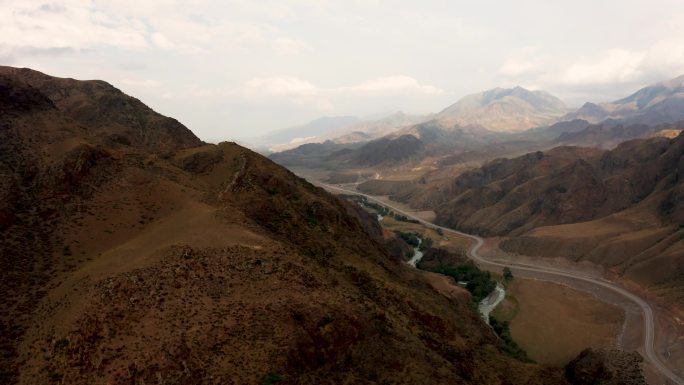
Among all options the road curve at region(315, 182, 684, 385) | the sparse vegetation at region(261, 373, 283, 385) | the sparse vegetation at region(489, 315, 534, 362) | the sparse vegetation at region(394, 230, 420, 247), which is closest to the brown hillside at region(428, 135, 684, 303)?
the road curve at region(315, 182, 684, 385)

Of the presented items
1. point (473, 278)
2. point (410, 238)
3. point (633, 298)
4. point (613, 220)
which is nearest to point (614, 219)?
point (613, 220)

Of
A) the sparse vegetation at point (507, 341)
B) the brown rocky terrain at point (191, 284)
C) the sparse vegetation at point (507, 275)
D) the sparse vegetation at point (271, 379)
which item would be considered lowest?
the sparse vegetation at point (507, 275)

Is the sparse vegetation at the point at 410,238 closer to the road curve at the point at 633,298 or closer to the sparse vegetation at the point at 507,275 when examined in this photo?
the road curve at the point at 633,298

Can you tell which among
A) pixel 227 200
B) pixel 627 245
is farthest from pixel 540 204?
pixel 227 200

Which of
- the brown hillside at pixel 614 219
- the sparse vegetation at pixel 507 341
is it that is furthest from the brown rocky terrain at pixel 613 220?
the sparse vegetation at pixel 507 341

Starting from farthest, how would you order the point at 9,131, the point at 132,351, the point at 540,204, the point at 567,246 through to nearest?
the point at 540,204, the point at 567,246, the point at 9,131, the point at 132,351

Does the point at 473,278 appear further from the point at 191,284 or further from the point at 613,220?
the point at 191,284

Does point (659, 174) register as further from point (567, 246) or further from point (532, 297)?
point (532, 297)

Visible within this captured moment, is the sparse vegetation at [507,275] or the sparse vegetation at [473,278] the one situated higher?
the sparse vegetation at [473,278]
